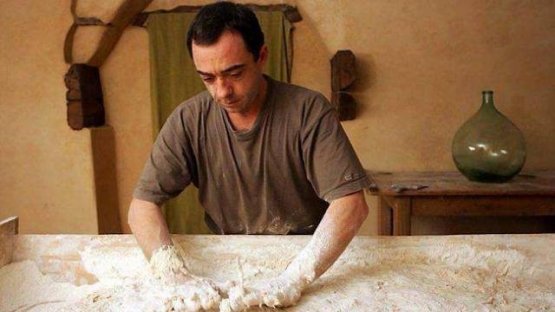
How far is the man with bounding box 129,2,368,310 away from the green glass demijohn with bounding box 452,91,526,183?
116cm

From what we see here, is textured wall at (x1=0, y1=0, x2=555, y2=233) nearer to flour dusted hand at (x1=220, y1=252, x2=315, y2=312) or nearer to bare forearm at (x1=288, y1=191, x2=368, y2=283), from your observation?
bare forearm at (x1=288, y1=191, x2=368, y2=283)

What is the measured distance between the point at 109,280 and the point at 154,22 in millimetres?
2270

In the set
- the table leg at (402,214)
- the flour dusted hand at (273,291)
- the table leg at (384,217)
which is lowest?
the table leg at (384,217)

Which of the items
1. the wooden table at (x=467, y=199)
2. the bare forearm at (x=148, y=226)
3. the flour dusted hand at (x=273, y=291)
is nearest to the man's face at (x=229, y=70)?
the bare forearm at (x=148, y=226)

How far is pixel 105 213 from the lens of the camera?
3.24m

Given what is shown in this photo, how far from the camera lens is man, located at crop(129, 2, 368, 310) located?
136 cm

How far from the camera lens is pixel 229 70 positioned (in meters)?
1.38

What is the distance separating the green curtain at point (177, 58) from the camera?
3033 mm

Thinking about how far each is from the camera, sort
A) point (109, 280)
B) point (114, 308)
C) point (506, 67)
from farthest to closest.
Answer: point (506, 67) < point (109, 280) < point (114, 308)

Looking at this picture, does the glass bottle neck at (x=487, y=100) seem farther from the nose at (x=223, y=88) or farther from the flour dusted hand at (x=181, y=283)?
the flour dusted hand at (x=181, y=283)

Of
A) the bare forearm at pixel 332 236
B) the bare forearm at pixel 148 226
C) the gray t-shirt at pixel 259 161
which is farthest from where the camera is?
the gray t-shirt at pixel 259 161

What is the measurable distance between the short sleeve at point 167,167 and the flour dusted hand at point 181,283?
0.92 ft

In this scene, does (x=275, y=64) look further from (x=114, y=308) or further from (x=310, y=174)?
(x=114, y=308)

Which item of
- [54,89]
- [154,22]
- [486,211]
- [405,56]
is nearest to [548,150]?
[486,211]
